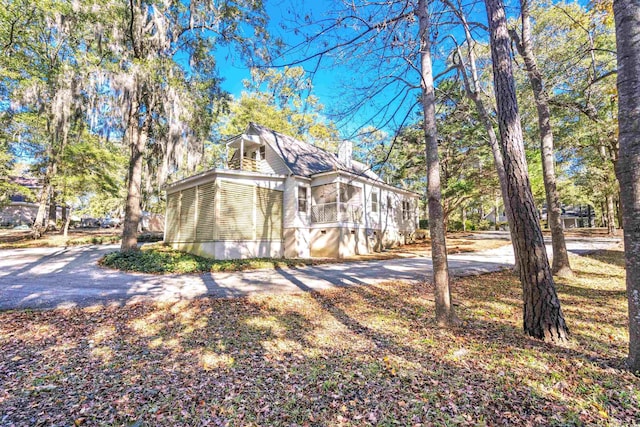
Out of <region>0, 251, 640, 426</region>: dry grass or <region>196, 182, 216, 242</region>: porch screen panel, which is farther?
<region>196, 182, 216, 242</region>: porch screen panel

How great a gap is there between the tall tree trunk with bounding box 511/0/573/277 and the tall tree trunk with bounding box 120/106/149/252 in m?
12.9

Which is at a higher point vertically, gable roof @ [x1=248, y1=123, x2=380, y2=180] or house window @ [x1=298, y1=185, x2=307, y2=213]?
gable roof @ [x1=248, y1=123, x2=380, y2=180]

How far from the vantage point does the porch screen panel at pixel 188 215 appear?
540 inches

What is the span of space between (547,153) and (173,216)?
16110mm

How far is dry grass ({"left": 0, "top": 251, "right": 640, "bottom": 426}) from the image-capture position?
2.53 meters

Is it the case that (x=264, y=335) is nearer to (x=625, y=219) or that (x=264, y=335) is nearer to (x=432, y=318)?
(x=432, y=318)

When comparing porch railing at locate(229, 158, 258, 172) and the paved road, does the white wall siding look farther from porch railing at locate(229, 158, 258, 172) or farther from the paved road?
the paved road

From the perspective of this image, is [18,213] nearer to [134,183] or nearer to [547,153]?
[134,183]

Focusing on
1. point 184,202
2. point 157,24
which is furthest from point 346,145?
point 157,24

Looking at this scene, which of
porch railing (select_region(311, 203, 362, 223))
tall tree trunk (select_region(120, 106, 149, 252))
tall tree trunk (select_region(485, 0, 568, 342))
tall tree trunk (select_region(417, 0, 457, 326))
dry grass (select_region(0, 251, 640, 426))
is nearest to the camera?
dry grass (select_region(0, 251, 640, 426))

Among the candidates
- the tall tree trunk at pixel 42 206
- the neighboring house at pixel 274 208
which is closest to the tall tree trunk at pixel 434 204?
the neighboring house at pixel 274 208

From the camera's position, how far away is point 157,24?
433 inches

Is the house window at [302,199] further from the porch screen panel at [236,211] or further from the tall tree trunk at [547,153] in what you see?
the tall tree trunk at [547,153]

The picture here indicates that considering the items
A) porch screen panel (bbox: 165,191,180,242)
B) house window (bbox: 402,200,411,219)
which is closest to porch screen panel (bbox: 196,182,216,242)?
porch screen panel (bbox: 165,191,180,242)
